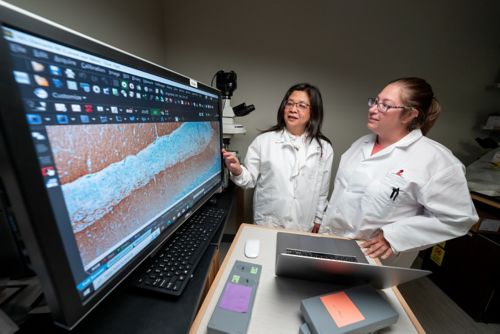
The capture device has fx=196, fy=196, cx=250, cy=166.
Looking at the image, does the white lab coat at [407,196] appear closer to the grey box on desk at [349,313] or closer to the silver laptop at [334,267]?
the silver laptop at [334,267]

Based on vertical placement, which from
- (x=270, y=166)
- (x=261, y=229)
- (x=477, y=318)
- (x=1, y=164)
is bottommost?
(x=477, y=318)

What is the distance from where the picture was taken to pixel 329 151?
137 centimetres

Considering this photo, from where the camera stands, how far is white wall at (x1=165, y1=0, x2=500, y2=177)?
65.7 inches

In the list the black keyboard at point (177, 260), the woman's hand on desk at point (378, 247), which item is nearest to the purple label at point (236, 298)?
the black keyboard at point (177, 260)

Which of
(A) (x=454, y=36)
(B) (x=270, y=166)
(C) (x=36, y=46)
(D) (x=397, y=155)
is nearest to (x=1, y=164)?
(C) (x=36, y=46)

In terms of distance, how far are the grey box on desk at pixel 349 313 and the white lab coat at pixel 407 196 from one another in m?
0.48

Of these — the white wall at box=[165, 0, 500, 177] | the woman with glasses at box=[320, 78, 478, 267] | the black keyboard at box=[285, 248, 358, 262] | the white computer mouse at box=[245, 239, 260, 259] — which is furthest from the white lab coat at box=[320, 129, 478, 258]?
the white wall at box=[165, 0, 500, 177]

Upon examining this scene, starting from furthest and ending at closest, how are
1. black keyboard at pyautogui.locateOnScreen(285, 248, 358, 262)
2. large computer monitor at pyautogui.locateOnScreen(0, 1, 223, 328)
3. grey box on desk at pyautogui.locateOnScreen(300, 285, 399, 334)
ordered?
black keyboard at pyautogui.locateOnScreen(285, 248, 358, 262), grey box on desk at pyautogui.locateOnScreen(300, 285, 399, 334), large computer monitor at pyautogui.locateOnScreen(0, 1, 223, 328)

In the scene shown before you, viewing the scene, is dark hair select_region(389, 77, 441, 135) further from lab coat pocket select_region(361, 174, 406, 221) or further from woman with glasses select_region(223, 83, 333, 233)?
woman with glasses select_region(223, 83, 333, 233)

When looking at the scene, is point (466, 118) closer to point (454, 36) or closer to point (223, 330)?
point (454, 36)

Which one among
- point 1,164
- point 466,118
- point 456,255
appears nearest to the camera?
point 1,164

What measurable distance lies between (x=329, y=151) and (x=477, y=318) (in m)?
1.63

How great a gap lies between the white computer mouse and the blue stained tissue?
0.41 m

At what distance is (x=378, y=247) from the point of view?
0.89 m
